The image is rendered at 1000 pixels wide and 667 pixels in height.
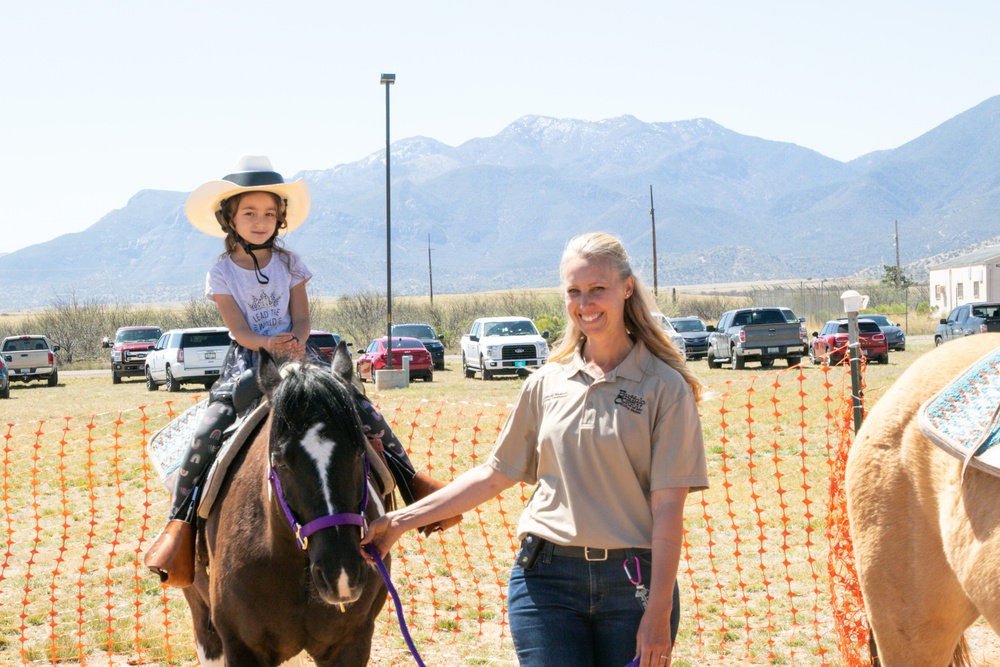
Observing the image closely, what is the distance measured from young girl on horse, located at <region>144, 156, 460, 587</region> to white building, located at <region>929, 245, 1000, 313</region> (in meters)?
60.9

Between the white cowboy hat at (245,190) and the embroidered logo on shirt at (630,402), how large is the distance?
2.28 metres

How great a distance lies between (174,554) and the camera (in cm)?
394

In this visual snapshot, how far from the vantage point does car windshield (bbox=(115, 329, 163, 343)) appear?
34.3m

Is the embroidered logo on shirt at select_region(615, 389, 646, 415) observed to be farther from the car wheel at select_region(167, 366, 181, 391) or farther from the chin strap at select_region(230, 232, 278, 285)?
the car wheel at select_region(167, 366, 181, 391)

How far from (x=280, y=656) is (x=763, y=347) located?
24872 mm

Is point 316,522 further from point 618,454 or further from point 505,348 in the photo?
point 505,348

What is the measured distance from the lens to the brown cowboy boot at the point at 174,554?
3926mm

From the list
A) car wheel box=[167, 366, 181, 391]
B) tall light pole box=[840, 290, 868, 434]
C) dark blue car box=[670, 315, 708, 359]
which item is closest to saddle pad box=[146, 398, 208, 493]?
tall light pole box=[840, 290, 868, 434]

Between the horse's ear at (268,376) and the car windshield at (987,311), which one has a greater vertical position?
the car windshield at (987,311)

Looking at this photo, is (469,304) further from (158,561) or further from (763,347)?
(158,561)

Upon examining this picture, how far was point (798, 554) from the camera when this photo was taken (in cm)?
744

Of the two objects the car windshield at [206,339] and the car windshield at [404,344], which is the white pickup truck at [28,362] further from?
the car windshield at [404,344]

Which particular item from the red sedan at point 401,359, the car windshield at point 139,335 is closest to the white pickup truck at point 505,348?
the red sedan at point 401,359

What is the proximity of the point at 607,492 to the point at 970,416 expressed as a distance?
47.2 inches
